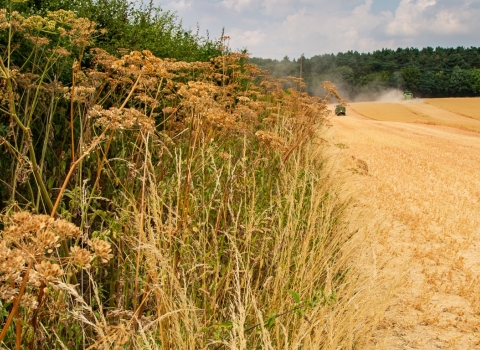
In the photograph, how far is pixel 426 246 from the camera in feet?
16.2

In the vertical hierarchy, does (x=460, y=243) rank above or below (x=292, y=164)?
below

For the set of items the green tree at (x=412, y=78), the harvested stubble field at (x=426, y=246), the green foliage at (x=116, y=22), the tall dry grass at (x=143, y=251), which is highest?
the green tree at (x=412, y=78)

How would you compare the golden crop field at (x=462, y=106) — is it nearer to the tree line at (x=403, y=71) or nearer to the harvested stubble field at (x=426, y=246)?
the tree line at (x=403, y=71)

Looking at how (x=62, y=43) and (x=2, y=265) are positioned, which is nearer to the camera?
(x=2, y=265)

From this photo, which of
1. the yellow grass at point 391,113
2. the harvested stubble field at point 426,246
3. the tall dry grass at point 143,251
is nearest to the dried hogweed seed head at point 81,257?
the tall dry grass at point 143,251

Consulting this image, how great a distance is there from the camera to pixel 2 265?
3.38 feet

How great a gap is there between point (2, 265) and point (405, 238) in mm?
4866

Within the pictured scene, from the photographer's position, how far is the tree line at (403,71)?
69562mm

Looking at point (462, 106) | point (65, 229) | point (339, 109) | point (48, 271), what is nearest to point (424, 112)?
point (462, 106)

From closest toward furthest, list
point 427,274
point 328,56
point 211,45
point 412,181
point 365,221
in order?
point 427,274, point 365,221, point 211,45, point 412,181, point 328,56

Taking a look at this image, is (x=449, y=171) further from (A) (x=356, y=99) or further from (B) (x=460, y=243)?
(A) (x=356, y=99)

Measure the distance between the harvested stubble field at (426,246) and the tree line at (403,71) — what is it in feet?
167

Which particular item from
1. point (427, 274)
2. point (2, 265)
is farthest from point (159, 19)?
point (2, 265)

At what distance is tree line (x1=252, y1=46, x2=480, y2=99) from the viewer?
6956 centimetres
